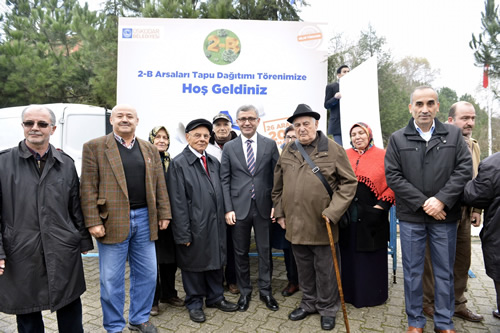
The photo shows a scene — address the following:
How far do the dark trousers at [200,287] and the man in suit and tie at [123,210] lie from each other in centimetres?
38

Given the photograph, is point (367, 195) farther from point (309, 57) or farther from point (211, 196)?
point (309, 57)

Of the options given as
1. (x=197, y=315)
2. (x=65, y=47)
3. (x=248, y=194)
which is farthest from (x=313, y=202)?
(x=65, y=47)

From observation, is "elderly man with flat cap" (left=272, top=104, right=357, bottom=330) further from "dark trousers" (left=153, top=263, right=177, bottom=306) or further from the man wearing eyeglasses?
the man wearing eyeglasses

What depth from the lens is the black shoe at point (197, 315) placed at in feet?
10.5

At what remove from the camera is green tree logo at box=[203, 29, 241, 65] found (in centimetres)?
517

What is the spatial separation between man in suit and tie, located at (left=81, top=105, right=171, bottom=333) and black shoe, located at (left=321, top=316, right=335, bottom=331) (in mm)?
1452

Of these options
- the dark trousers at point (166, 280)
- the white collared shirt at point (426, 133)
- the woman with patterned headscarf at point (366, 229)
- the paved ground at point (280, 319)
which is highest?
the white collared shirt at point (426, 133)

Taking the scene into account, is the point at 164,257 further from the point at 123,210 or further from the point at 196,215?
the point at 123,210

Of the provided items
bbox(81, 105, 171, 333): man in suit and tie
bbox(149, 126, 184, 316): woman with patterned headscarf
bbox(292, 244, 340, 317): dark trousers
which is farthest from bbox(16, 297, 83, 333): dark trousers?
bbox(292, 244, 340, 317): dark trousers

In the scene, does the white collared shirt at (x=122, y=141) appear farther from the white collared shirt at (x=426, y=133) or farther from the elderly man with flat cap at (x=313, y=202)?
the white collared shirt at (x=426, y=133)

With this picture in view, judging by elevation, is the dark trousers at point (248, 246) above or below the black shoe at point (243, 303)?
above

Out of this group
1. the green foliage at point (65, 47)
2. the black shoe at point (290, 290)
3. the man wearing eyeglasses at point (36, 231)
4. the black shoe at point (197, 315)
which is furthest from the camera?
the green foliage at point (65, 47)

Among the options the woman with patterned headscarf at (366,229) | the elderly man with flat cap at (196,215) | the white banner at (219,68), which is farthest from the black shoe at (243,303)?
the white banner at (219,68)

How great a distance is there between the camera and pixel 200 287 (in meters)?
3.33
